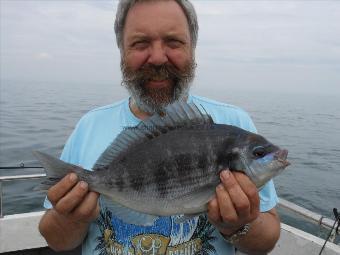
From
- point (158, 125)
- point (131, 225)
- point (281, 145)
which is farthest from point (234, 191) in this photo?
point (281, 145)

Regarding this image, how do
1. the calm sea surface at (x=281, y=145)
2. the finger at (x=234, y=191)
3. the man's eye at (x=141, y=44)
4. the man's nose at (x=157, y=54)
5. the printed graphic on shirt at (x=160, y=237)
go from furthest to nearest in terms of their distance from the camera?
the calm sea surface at (x=281, y=145) < the man's eye at (x=141, y=44) < the man's nose at (x=157, y=54) < the printed graphic on shirt at (x=160, y=237) < the finger at (x=234, y=191)

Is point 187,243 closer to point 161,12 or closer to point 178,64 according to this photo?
point 178,64

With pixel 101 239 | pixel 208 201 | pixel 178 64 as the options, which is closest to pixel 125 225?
pixel 101 239

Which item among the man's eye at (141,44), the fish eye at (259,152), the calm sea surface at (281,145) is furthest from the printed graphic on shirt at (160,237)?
the calm sea surface at (281,145)

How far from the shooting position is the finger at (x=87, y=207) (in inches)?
97.9

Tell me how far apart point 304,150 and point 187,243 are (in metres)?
23.6

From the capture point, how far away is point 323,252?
5.00 meters

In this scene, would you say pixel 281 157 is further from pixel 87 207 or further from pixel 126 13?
pixel 126 13

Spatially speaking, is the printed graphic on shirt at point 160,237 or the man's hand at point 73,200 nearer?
the man's hand at point 73,200

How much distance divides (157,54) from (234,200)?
1295mm

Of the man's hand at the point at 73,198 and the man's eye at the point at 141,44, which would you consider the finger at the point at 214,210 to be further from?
the man's eye at the point at 141,44

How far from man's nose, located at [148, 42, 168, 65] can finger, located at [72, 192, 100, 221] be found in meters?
1.12

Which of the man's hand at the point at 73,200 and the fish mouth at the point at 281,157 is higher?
the fish mouth at the point at 281,157

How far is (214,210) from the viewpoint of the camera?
240cm
